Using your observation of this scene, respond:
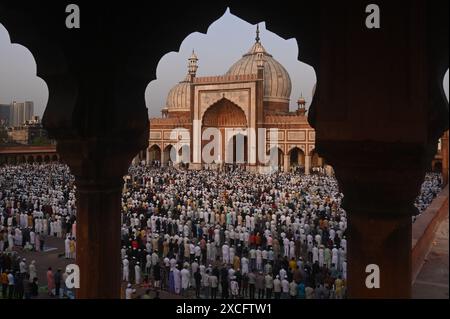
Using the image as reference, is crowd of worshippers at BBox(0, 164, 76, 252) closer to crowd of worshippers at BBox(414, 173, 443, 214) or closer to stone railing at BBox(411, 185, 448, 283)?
stone railing at BBox(411, 185, 448, 283)

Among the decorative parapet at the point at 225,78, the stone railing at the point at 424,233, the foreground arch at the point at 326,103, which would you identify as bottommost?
the stone railing at the point at 424,233

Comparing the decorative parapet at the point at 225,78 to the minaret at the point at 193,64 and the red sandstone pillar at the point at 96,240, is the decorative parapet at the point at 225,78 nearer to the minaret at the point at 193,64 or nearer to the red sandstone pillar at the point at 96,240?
the minaret at the point at 193,64

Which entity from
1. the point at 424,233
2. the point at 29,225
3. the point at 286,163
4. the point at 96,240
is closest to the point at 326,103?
the point at 96,240


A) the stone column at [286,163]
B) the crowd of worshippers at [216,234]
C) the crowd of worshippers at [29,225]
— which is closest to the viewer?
the crowd of worshippers at [29,225]

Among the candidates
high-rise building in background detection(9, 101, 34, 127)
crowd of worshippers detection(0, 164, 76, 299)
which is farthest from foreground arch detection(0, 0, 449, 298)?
high-rise building in background detection(9, 101, 34, 127)

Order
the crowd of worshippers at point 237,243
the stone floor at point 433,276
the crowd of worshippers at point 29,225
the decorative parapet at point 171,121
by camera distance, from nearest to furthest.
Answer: the stone floor at point 433,276 → the crowd of worshippers at point 29,225 → the crowd of worshippers at point 237,243 → the decorative parapet at point 171,121

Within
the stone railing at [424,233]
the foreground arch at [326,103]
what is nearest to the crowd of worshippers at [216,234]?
the stone railing at [424,233]

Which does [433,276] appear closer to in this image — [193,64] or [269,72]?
[269,72]

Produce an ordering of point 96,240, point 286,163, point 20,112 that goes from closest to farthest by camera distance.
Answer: point 96,240 → point 286,163 → point 20,112
